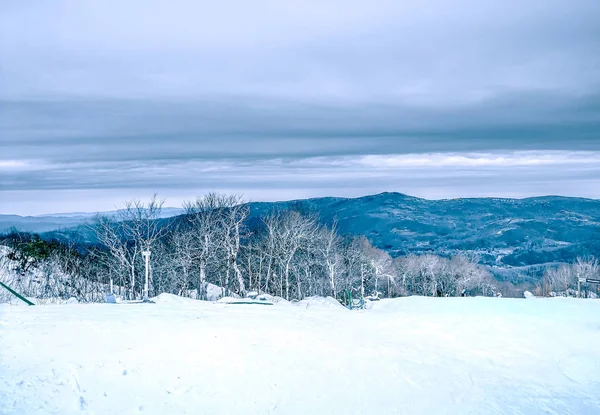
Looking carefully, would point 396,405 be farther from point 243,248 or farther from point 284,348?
point 243,248

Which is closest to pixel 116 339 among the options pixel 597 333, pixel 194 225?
pixel 597 333

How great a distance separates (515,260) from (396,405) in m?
183

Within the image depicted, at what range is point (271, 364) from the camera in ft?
37.9

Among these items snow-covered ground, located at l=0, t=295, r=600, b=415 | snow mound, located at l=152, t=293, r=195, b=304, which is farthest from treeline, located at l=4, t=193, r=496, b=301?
snow-covered ground, located at l=0, t=295, r=600, b=415

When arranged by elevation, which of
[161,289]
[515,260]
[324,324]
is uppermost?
[324,324]

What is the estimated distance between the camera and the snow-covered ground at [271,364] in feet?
31.3

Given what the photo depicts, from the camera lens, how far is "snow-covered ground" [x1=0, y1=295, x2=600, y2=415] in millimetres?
9555

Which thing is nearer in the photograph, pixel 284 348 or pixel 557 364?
pixel 284 348

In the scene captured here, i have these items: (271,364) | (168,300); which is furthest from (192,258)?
(271,364)

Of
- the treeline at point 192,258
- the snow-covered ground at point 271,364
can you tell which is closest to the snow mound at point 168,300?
the snow-covered ground at point 271,364

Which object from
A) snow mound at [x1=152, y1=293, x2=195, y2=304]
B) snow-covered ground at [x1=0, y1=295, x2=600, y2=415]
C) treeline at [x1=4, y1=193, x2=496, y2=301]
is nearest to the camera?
snow-covered ground at [x1=0, y1=295, x2=600, y2=415]

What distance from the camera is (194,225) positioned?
52188mm

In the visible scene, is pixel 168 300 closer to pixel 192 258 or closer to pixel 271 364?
pixel 271 364

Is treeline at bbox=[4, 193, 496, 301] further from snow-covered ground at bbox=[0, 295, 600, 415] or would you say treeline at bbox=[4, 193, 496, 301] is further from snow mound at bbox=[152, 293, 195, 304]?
snow-covered ground at bbox=[0, 295, 600, 415]
